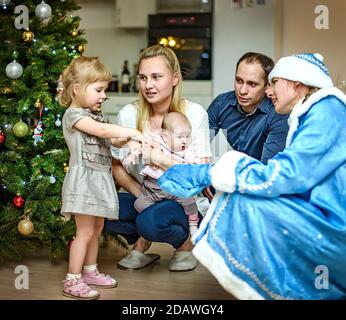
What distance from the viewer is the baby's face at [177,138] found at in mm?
2320

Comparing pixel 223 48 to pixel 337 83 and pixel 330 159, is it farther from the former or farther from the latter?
pixel 330 159

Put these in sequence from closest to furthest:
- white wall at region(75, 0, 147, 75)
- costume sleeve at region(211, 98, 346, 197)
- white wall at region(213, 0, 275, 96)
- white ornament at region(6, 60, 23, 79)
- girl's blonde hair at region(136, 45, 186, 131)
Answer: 1. costume sleeve at region(211, 98, 346, 197)
2. girl's blonde hair at region(136, 45, 186, 131)
3. white ornament at region(6, 60, 23, 79)
4. white wall at region(213, 0, 275, 96)
5. white wall at region(75, 0, 147, 75)

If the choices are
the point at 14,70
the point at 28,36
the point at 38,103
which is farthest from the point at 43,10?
the point at 38,103

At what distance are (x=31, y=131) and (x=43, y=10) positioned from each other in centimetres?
55

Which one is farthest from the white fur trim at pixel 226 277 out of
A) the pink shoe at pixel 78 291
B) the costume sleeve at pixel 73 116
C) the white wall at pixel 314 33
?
the white wall at pixel 314 33

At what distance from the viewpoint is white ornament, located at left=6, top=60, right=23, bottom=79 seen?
8.40 feet

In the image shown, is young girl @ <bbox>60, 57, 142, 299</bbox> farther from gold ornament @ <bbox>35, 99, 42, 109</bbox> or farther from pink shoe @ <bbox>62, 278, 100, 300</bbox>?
gold ornament @ <bbox>35, 99, 42, 109</bbox>

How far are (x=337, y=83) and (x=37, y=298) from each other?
3282 mm

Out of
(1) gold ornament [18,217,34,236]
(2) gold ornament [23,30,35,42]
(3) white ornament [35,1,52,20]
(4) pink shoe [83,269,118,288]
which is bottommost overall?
(4) pink shoe [83,269,118,288]

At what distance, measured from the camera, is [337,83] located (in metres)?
4.64

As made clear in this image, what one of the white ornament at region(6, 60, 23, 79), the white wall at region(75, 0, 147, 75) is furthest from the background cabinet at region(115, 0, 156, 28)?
the white ornament at region(6, 60, 23, 79)

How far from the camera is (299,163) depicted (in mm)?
1699

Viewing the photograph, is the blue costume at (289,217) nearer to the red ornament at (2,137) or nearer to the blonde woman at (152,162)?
the blonde woman at (152,162)

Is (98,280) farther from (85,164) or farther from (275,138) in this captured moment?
(275,138)
